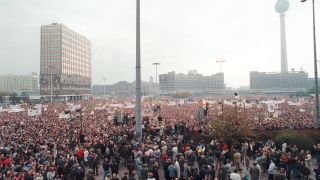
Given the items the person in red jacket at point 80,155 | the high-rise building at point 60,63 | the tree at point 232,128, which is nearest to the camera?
the person in red jacket at point 80,155

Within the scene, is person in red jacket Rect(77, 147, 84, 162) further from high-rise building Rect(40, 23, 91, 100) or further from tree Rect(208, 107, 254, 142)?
Result: high-rise building Rect(40, 23, 91, 100)

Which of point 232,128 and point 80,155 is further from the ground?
point 232,128

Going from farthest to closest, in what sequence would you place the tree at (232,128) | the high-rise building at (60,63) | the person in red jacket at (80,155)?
the high-rise building at (60,63)
the tree at (232,128)
the person in red jacket at (80,155)

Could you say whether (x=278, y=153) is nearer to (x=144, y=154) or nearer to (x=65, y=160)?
(x=144, y=154)

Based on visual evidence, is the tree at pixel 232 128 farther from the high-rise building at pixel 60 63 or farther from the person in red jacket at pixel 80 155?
the high-rise building at pixel 60 63

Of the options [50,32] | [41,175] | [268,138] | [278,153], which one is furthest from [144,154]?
[50,32]

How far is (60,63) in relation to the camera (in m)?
156

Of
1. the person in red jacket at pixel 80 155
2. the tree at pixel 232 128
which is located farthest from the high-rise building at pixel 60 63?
the person in red jacket at pixel 80 155

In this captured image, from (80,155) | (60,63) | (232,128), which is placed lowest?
(80,155)

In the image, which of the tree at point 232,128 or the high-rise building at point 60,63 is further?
the high-rise building at point 60,63

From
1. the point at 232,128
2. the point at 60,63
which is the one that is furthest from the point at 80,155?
the point at 60,63

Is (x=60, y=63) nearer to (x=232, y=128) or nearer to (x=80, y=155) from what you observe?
(x=232, y=128)

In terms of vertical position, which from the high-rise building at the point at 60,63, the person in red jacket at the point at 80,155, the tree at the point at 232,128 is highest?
the high-rise building at the point at 60,63

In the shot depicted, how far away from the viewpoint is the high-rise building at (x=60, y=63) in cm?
A: 15075
